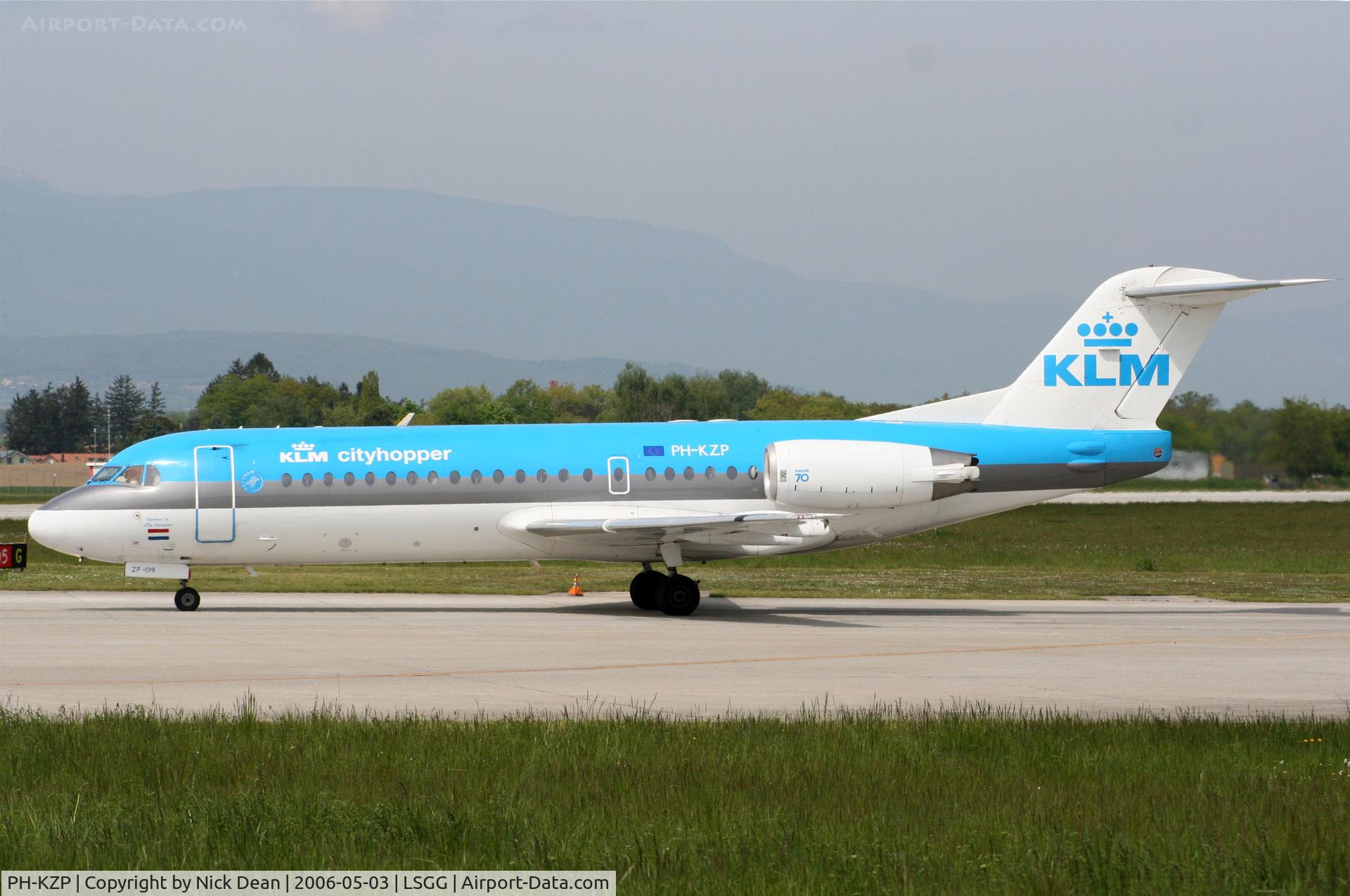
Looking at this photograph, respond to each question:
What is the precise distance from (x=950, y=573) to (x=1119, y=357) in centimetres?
987

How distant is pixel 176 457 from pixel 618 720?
Result: 15587 millimetres

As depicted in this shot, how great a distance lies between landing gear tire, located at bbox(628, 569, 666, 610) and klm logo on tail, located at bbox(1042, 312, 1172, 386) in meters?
8.25

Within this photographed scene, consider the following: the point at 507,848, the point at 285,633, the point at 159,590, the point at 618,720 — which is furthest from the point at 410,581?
the point at 507,848

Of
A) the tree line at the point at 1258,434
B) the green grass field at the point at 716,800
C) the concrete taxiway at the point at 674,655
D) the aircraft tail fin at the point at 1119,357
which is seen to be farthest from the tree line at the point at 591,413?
the green grass field at the point at 716,800

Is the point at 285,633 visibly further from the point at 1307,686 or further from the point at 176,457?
the point at 1307,686

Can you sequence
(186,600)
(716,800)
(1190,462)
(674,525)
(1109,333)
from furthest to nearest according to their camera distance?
(1190,462), (1109,333), (186,600), (674,525), (716,800)

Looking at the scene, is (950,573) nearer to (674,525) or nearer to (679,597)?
(679,597)

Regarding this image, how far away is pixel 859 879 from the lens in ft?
25.5

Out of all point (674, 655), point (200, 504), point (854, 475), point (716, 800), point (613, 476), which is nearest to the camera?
point (716, 800)

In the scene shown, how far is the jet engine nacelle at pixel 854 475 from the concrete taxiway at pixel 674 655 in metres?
2.11

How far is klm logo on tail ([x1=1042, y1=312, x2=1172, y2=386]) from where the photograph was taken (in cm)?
2680

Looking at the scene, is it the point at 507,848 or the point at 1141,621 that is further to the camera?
the point at 1141,621

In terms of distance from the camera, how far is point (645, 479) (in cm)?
2594

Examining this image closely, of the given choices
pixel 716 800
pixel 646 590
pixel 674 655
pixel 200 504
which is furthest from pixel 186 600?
pixel 716 800
